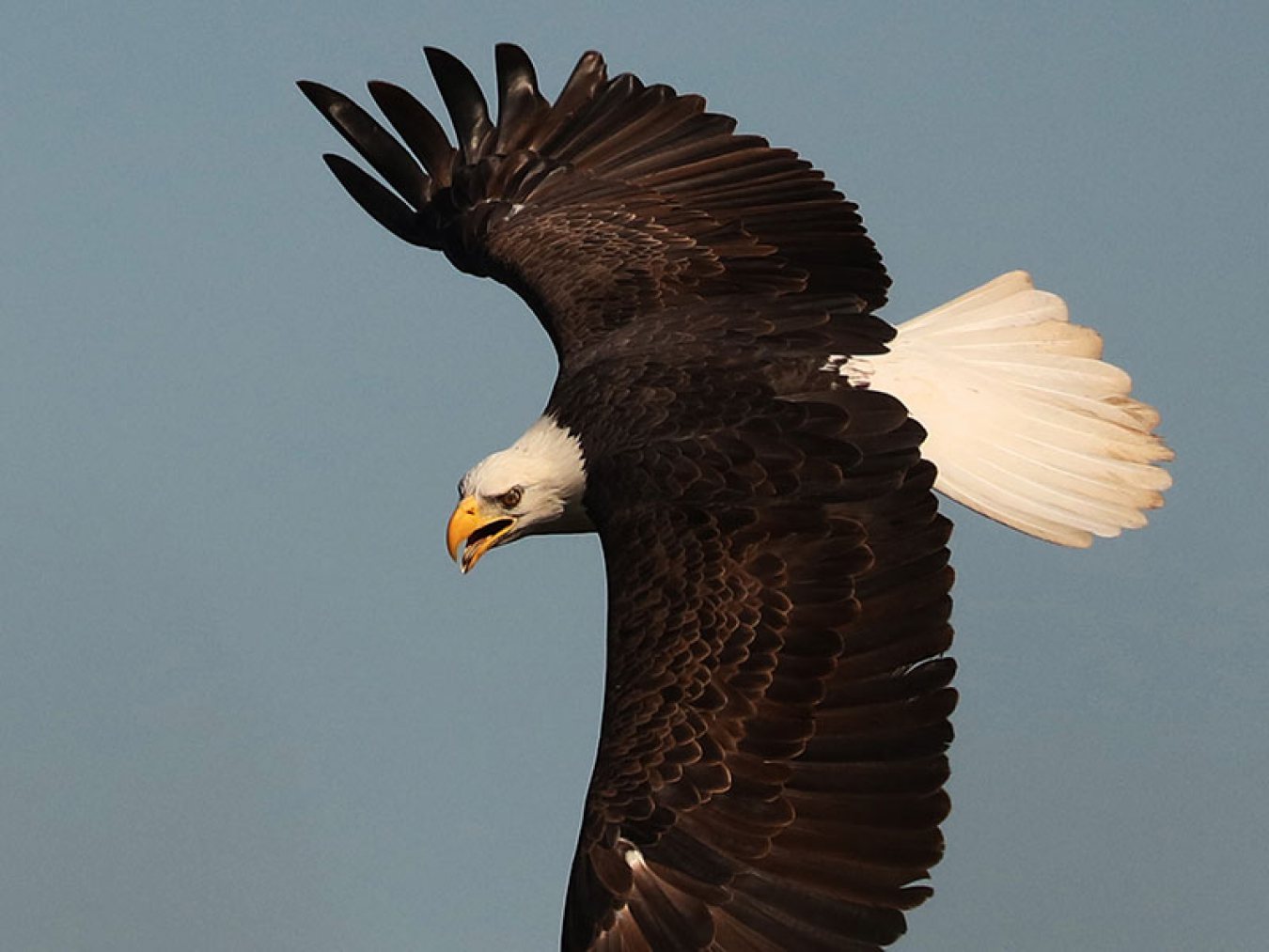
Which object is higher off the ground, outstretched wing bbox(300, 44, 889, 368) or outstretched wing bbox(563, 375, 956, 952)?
outstretched wing bbox(300, 44, 889, 368)

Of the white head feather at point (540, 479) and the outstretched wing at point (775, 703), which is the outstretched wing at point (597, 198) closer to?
the white head feather at point (540, 479)

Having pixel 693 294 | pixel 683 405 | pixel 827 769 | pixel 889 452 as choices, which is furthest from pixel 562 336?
pixel 827 769

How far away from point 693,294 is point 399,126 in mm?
2341

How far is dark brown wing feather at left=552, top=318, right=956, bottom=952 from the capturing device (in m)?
8.83

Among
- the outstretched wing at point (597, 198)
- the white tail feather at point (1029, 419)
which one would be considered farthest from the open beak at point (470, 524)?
the white tail feather at point (1029, 419)

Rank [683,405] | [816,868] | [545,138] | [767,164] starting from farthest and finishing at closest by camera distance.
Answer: [545,138] < [767,164] < [683,405] < [816,868]

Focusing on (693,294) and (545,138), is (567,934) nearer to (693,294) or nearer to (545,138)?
(693,294)

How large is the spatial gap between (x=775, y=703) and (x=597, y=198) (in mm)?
3483

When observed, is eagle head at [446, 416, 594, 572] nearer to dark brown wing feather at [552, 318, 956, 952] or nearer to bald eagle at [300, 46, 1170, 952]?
bald eagle at [300, 46, 1170, 952]

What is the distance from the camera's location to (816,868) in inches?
349

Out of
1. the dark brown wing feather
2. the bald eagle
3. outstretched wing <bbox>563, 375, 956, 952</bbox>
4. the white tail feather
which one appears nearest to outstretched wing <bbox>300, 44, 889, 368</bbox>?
the bald eagle

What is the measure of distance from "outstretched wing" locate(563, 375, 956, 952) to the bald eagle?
1 cm

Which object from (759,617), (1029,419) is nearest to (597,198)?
(1029,419)

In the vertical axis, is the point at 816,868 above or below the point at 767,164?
below
